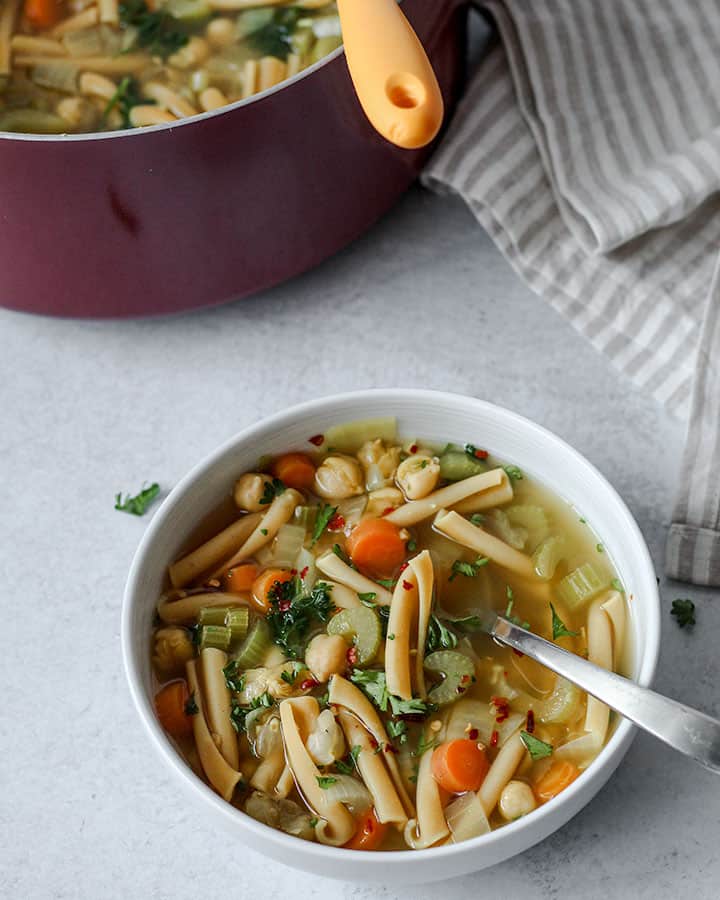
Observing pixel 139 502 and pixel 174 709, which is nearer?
pixel 174 709

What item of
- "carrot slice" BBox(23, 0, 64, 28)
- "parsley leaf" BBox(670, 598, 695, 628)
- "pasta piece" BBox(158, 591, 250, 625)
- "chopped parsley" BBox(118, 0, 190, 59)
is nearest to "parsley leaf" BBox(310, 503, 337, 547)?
"pasta piece" BBox(158, 591, 250, 625)

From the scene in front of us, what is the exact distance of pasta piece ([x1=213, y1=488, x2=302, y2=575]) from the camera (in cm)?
169


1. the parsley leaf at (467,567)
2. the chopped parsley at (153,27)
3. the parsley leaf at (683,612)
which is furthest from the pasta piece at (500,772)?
the chopped parsley at (153,27)

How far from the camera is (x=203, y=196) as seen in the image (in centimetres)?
175

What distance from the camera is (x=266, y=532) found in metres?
1.70

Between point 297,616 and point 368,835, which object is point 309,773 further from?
point 297,616

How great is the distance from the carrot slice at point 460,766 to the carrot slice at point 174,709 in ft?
0.99

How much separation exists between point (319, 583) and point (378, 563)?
0.28 feet

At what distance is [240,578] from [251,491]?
117 mm

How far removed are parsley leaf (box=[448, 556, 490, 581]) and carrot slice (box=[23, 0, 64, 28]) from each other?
1.05 metres

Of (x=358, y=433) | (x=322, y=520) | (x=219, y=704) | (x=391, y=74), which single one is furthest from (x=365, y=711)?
(x=391, y=74)

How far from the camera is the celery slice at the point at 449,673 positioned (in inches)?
60.3

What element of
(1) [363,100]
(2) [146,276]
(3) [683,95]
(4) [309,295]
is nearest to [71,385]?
(2) [146,276]

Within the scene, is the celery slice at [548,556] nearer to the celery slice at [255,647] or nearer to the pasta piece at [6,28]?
the celery slice at [255,647]
